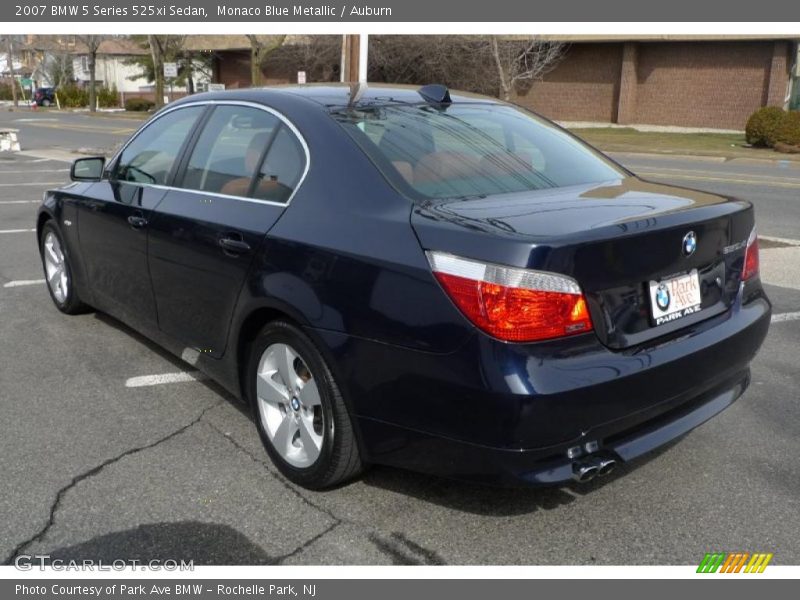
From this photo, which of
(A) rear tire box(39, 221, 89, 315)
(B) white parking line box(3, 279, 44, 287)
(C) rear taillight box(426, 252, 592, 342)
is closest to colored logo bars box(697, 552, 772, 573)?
(C) rear taillight box(426, 252, 592, 342)

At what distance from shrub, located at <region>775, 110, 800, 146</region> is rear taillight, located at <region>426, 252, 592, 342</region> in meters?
25.5

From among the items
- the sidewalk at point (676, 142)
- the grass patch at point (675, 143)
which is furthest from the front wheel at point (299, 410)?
the grass patch at point (675, 143)

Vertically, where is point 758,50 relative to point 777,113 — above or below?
above

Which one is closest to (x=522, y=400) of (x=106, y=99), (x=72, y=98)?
(x=106, y=99)

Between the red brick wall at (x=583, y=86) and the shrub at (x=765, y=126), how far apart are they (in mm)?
10378

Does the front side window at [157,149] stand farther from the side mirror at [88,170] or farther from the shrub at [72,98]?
the shrub at [72,98]

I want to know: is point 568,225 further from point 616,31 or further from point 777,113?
point 616,31

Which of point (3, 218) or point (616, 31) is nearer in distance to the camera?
point (3, 218)

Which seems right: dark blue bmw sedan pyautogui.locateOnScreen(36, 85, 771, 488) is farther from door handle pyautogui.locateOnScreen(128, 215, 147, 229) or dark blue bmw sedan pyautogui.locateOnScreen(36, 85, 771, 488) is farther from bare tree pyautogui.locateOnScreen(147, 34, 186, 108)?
bare tree pyautogui.locateOnScreen(147, 34, 186, 108)

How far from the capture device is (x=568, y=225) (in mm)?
2787

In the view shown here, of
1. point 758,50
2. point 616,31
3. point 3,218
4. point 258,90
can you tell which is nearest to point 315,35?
point 616,31

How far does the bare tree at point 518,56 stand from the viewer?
115 ft

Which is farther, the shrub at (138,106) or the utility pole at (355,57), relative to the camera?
the shrub at (138,106)

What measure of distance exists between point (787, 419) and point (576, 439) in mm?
1998
